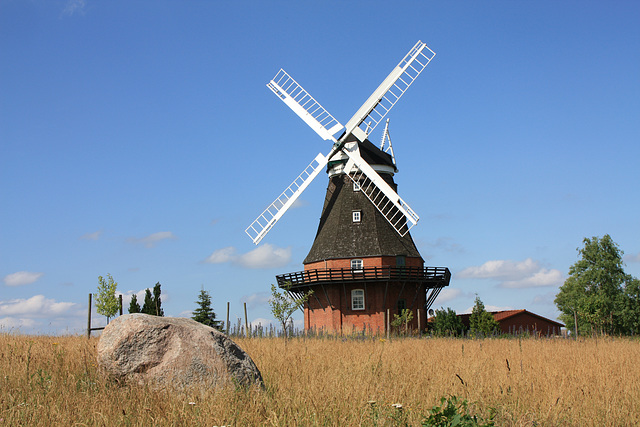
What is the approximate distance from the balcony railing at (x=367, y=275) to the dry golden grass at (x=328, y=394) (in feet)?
51.0

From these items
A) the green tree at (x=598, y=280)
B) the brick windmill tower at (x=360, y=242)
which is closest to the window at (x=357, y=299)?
the brick windmill tower at (x=360, y=242)

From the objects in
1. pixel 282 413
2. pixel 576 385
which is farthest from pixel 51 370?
pixel 576 385

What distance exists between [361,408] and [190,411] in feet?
6.28

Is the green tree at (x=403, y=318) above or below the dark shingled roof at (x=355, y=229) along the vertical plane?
below

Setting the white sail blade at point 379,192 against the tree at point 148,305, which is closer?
the white sail blade at point 379,192

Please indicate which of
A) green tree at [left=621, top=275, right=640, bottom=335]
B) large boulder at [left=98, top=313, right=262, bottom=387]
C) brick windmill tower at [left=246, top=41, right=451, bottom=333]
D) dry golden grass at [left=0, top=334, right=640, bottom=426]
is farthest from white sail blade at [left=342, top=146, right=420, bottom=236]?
green tree at [left=621, top=275, right=640, bottom=335]

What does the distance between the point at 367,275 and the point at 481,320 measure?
7.24m

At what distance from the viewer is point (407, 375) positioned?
30.2 feet

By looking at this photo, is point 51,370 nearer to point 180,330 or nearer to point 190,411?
point 180,330

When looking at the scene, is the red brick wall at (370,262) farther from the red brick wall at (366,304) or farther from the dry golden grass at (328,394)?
the dry golden grass at (328,394)

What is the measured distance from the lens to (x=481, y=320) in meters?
29.8

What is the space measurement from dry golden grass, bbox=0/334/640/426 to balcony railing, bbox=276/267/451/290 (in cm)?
1555

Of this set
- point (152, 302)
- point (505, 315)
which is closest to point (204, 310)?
point (152, 302)

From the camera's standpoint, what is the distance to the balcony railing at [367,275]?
2741 cm
